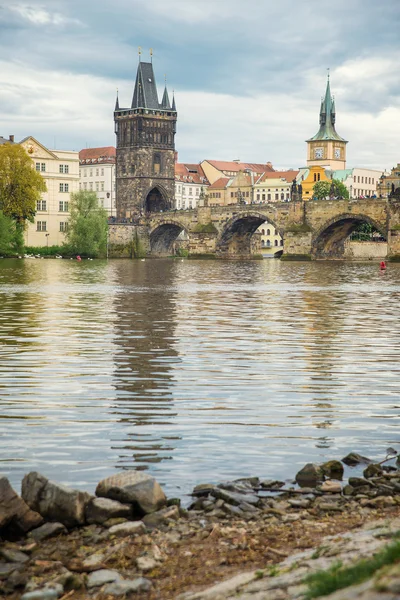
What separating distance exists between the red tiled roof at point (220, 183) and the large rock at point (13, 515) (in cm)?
16171

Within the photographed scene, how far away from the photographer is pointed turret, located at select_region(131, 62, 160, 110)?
128 metres

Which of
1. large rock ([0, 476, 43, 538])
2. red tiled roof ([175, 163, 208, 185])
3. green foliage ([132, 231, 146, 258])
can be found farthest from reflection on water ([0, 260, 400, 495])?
red tiled roof ([175, 163, 208, 185])

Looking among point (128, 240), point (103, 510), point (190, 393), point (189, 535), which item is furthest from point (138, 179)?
point (189, 535)

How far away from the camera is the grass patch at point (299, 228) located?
96562 millimetres

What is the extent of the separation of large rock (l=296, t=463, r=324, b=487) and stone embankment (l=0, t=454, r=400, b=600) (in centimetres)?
1

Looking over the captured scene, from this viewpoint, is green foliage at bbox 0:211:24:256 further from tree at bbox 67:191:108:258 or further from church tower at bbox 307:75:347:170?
church tower at bbox 307:75:347:170

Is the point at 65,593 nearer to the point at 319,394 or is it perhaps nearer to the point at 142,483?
the point at 142,483

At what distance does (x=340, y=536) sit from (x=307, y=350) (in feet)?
34.0

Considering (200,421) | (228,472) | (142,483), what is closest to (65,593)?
(142,483)

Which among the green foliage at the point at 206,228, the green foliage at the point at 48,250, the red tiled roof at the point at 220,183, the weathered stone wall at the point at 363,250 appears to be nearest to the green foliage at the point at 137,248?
the green foliage at the point at 206,228

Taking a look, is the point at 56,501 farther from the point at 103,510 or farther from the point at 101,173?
the point at 101,173

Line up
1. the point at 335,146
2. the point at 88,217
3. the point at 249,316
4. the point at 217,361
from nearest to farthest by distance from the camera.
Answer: the point at 217,361 < the point at 249,316 < the point at 88,217 < the point at 335,146

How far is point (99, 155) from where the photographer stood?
156 meters

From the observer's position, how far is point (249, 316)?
80.6 ft
